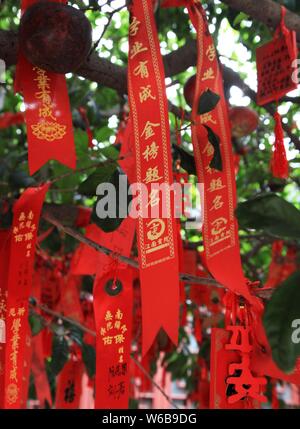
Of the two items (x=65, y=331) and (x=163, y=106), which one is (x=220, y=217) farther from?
(x=65, y=331)

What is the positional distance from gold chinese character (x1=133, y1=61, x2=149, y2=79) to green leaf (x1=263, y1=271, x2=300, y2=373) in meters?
0.51

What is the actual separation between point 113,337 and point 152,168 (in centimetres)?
35

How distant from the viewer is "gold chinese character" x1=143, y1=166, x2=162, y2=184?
3.50ft

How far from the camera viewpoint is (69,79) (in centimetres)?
222

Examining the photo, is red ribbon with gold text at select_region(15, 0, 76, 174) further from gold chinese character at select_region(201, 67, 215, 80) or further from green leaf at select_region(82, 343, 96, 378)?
green leaf at select_region(82, 343, 96, 378)

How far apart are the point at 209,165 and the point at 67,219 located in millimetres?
935

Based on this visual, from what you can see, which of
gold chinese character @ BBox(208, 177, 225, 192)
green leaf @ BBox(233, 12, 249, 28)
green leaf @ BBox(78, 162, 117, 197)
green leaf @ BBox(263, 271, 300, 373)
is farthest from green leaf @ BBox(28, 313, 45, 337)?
green leaf @ BBox(263, 271, 300, 373)

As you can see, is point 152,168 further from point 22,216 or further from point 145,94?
point 22,216

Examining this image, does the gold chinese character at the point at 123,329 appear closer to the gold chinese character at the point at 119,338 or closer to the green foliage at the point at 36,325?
the gold chinese character at the point at 119,338

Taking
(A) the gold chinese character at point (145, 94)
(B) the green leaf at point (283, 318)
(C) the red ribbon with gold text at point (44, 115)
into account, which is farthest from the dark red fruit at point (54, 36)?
(B) the green leaf at point (283, 318)

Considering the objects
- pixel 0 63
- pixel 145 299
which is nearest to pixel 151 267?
pixel 145 299

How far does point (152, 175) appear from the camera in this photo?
42.1 inches

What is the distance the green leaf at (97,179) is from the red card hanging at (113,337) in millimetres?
181

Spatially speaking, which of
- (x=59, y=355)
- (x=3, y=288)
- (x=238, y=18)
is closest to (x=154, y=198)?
(x=3, y=288)
